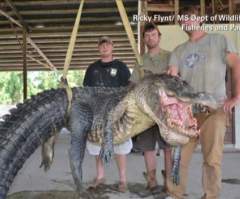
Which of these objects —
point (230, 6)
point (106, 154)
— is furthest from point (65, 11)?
point (106, 154)

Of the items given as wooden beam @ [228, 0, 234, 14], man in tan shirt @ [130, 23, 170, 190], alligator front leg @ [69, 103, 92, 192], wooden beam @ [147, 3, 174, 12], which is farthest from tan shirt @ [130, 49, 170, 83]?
wooden beam @ [228, 0, 234, 14]

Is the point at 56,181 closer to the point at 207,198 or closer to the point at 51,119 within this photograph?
the point at 207,198

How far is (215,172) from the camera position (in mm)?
4047

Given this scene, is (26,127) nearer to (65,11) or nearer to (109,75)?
(109,75)

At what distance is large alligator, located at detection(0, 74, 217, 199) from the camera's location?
254 centimetres

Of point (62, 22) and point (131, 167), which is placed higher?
point (62, 22)

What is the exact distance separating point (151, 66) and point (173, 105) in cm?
231

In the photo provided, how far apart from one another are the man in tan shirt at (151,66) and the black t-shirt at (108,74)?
29 cm

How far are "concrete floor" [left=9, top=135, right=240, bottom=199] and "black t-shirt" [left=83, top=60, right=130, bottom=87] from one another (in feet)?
3.89

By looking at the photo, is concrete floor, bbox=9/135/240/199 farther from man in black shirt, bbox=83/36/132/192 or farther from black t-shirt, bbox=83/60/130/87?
black t-shirt, bbox=83/60/130/87

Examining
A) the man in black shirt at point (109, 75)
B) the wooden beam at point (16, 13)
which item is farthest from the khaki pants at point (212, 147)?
the wooden beam at point (16, 13)

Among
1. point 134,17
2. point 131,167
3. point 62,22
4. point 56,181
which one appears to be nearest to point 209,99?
point 56,181

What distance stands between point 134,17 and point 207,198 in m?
5.58

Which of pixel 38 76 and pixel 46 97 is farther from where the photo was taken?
pixel 38 76
